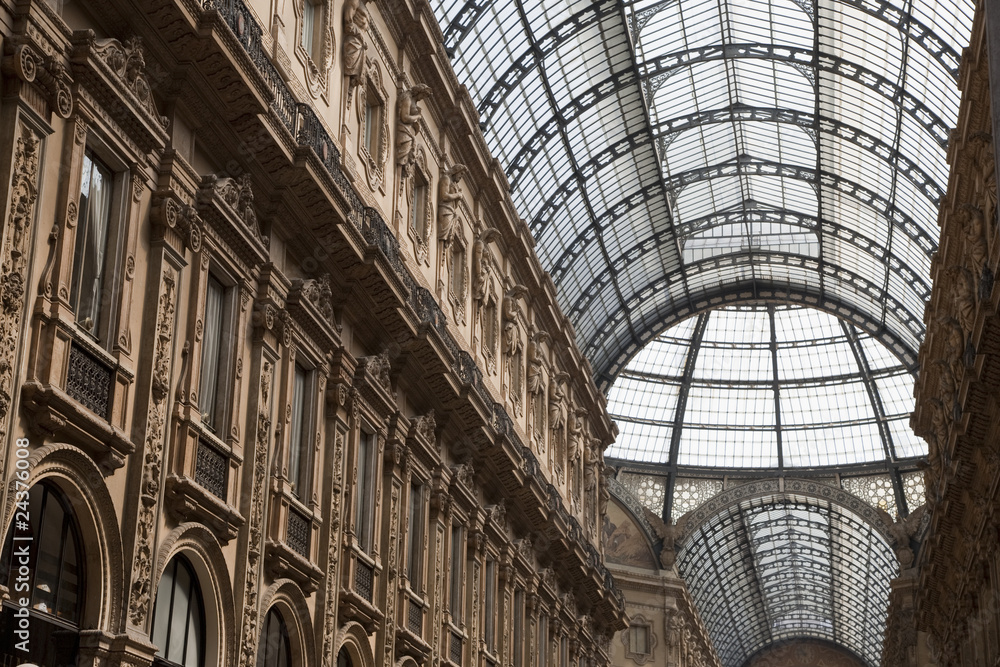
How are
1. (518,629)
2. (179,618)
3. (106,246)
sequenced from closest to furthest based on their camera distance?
(106,246) < (179,618) < (518,629)

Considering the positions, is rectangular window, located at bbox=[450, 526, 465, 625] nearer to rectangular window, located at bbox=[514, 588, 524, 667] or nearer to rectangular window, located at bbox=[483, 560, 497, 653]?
rectangular window, located at bbox=[483, 560, 497, 653]

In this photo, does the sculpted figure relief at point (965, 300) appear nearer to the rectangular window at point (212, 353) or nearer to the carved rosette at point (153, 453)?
the rectangular window at point (212, 353)

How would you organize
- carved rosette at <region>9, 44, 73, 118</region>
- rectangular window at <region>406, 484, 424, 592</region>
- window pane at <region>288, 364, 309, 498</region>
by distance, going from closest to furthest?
carved rosette at <region>9, 44, 73, 118</region> < window pane at <region>288, 364, 309, 498</region> < rectangular window at <region>406, 484, 424, 592</region>

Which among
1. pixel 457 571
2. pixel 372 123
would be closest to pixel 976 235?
pixel 372 123

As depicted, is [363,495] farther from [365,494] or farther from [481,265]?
[481,265]

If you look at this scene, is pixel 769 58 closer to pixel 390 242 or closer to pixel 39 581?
pixel 390 242

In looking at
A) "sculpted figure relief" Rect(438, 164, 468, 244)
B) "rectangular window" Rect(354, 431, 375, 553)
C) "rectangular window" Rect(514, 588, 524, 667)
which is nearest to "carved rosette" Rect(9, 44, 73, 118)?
"rectangular window" Rect(354, 431, 375, 553)

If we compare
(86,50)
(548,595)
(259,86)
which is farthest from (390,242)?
(548,595)

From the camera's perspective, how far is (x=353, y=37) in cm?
2269

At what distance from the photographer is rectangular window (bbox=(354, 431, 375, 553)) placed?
2291cm

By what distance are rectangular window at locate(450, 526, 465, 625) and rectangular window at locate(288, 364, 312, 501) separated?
30.1ft

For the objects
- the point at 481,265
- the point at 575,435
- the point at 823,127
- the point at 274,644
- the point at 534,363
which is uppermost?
the point at 823,127

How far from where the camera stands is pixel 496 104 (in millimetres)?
37500

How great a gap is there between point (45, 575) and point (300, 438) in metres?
7.79
